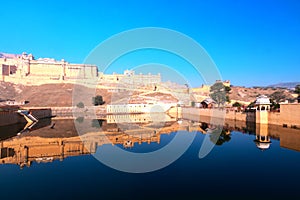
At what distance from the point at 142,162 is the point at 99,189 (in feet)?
9.01

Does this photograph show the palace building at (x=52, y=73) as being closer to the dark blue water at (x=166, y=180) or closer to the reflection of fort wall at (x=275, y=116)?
the reflection of fort wall at (x=275, y=116)

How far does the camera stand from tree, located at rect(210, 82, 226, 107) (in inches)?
1530

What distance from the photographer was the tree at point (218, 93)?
38.8 metres

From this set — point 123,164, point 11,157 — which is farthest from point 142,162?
point 11,157

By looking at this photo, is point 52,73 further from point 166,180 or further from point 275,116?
point 166,180

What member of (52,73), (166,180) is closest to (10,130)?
(166,180)

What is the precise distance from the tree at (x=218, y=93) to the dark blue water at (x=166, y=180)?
30.2 metres

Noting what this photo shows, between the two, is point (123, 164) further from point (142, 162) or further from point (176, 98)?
point (176, 98)

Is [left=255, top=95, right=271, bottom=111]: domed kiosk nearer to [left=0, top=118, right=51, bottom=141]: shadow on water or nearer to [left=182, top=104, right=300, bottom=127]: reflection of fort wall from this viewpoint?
[left=182, top=104, right=300, bottom=127]: reflection of fort wall

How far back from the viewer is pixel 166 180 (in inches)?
256

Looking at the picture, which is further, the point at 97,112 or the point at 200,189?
the point at 97,112

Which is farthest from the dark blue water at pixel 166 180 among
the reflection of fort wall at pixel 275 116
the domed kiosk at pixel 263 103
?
the domed kiosk at pixel 263 103

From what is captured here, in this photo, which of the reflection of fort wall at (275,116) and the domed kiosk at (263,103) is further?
the domed kiosk at (263,103)

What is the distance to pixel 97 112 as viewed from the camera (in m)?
36.0
